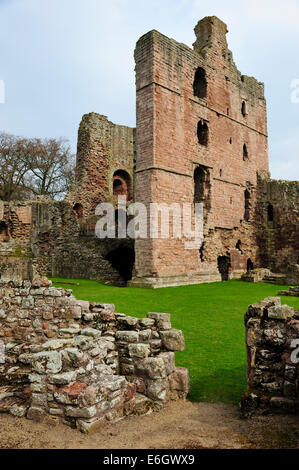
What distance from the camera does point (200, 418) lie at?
356cm

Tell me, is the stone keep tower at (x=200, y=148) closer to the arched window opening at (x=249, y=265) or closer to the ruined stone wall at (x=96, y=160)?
the arched window opening at (x=249, y=265)

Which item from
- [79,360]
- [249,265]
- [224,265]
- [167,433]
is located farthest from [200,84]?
[167,433]

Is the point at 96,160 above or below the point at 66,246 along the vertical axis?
above

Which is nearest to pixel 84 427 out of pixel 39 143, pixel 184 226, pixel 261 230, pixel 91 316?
pixel 91 316

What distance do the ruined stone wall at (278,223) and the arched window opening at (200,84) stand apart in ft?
21.8

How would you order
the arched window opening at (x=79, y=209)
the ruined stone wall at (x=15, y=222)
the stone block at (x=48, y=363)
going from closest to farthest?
the stone block at (x=48, y=363), the ruined stone wall at (x=15, y=222), the arched window opening at (x=79, y=209)

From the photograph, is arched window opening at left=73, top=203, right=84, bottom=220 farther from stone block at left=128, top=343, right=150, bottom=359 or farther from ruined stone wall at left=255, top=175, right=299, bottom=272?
stone block at left=128, top=343, right=150, bottom=359

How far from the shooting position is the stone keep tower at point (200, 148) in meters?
14.7

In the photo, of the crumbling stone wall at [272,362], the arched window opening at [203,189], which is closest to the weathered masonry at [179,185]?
the arched window opening at [203,189]

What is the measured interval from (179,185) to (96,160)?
881 centimetres

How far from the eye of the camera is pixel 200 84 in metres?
18.2

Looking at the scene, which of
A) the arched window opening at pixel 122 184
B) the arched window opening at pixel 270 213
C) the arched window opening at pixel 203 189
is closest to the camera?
the arched window opening at pixel 203 189

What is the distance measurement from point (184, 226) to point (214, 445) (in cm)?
1313

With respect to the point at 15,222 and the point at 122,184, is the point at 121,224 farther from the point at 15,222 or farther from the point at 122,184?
the point at 122,184
